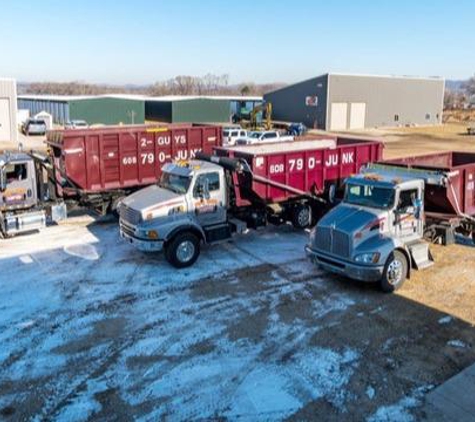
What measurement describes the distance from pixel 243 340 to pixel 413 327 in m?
3.18

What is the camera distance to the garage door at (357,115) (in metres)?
58.1

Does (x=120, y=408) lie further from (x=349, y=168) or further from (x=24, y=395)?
(x=349, y=168)

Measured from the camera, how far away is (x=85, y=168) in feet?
57.3

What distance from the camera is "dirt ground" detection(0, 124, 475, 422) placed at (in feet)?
24.2

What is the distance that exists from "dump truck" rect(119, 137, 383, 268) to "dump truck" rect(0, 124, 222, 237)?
361 centimetres

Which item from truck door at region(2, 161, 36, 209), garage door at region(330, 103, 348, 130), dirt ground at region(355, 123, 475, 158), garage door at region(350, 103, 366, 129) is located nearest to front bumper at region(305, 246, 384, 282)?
truck door at region(2, 161, 36, 209)

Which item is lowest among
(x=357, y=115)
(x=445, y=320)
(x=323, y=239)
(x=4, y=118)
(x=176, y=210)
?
(x=445, y=320)

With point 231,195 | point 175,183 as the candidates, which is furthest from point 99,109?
point 175,183

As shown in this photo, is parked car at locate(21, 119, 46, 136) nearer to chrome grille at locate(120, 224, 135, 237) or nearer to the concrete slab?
chrome grille at locate(120, 224, 135, 237)

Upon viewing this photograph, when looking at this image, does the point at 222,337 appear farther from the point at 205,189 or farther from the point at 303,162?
the point at 303,162

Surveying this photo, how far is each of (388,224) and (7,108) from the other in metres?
37.5

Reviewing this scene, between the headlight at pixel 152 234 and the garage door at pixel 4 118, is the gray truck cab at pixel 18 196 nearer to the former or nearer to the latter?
the headlight at pixel 152 234

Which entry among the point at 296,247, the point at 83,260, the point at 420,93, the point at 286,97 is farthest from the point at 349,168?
the point at 420,93

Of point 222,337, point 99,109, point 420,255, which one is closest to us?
point 222,337
